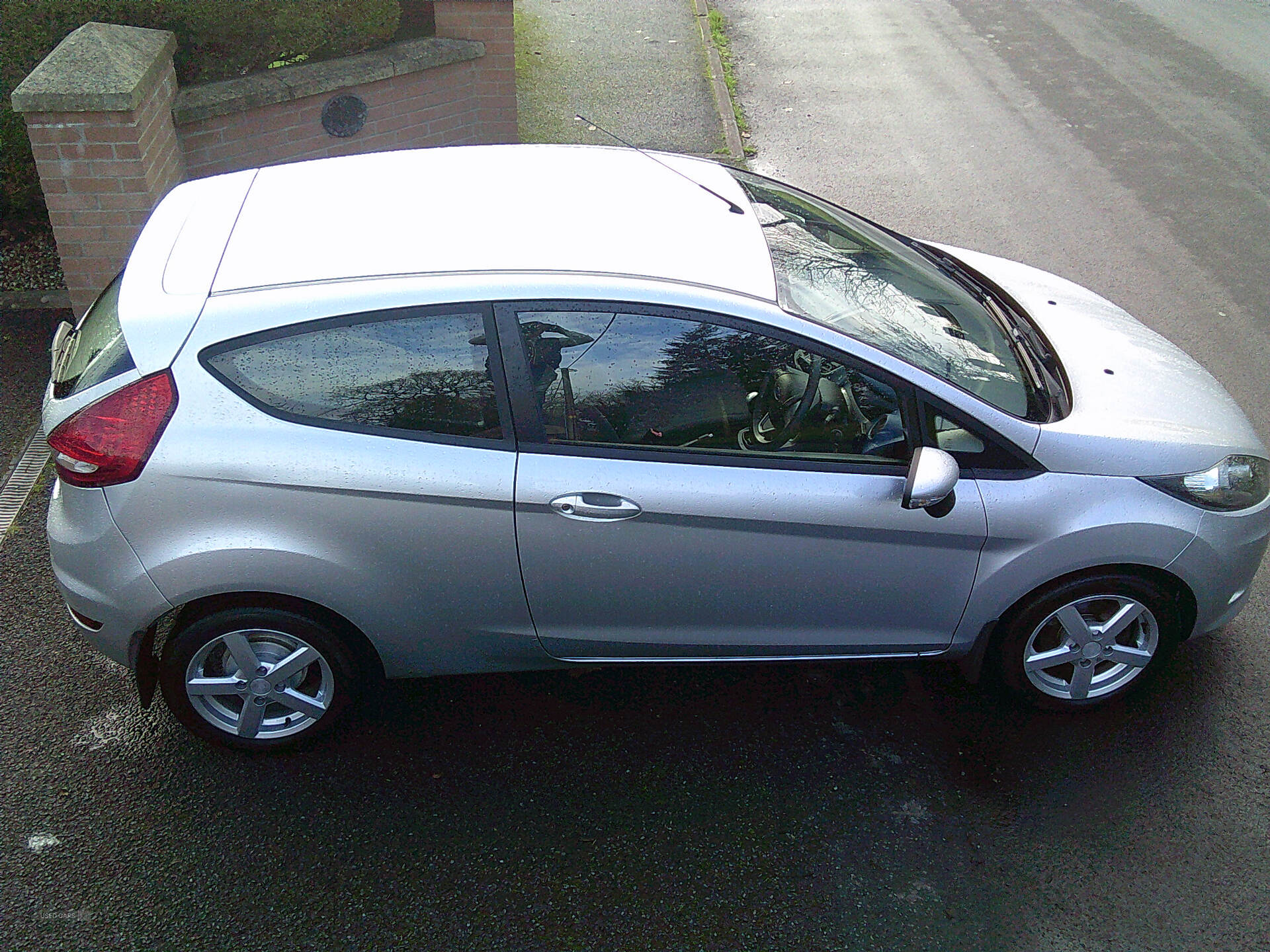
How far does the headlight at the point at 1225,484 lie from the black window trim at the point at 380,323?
206 cm

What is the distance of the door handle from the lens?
10.8ft

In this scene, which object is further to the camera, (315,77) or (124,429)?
(315,77)

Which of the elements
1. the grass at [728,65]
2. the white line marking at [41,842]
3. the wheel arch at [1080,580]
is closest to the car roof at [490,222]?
the wheel arch at [1080,580]

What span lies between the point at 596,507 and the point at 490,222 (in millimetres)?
995

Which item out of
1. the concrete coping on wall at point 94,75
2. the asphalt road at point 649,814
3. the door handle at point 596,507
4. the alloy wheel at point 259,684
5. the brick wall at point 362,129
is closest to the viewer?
the asphalt road at point 649,814

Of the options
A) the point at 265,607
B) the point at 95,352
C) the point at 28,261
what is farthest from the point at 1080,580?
the point at 28,261

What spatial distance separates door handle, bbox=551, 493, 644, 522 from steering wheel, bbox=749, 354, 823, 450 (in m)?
0.45

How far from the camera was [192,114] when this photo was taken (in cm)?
677

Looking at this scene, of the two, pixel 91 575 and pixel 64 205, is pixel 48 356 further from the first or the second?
pixel 91 575

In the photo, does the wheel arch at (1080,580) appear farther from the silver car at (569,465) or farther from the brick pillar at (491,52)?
the brick pillar at (491,52)

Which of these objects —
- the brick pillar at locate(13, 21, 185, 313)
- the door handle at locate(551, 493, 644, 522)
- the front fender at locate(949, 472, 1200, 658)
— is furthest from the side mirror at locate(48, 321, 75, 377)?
the front fender at locate(949, 472, 1200, 658)

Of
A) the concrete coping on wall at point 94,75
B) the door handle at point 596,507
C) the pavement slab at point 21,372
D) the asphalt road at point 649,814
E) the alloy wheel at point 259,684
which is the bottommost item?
the asphalt road at point 649,814

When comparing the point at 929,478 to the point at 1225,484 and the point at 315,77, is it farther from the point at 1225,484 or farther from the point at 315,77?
the point at 315,77

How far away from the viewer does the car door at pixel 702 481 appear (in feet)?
10.9
